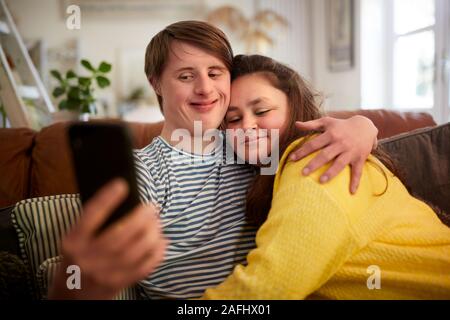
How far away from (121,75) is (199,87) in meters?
4.32

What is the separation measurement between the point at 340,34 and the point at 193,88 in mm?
3204

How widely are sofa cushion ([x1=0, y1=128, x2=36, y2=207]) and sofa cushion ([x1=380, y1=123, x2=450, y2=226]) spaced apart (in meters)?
1.25

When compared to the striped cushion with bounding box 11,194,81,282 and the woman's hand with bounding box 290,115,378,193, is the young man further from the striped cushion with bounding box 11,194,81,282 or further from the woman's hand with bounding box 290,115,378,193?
the striped cushion with bounding box 11,194,81,282

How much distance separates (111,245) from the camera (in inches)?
17.1

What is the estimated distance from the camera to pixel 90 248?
1.43 feet

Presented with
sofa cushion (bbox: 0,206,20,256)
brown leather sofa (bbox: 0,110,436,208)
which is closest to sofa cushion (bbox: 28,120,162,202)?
brown leather sofa (bbox: 0,110,436,208)

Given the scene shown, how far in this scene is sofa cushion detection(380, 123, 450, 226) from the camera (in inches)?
48.8

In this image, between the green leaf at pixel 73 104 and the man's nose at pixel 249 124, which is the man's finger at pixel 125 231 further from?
the green leaf at pixel 73 104

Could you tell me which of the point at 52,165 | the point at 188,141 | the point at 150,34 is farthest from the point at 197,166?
the point at 150,34

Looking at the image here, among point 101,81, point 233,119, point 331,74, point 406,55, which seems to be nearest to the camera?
point 233,119

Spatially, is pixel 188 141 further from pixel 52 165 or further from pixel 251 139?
pixel 52 165

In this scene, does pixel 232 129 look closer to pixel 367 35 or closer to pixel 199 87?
pixel 199 87

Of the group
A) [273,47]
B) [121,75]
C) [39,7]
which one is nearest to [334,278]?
[273,47]

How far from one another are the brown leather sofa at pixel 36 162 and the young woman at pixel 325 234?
2.19ft
